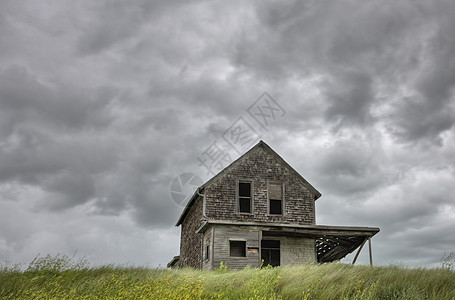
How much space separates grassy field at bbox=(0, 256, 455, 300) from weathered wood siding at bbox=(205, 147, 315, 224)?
8.26 m

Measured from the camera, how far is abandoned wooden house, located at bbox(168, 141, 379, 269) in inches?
744

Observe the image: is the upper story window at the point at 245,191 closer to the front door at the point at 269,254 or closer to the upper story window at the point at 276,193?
the upper story window at the point at 276,193

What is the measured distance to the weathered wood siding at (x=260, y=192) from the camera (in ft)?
67.1

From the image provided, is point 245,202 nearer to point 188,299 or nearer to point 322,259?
point 322,259

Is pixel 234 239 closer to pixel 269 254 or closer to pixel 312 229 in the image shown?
pixel 312 229

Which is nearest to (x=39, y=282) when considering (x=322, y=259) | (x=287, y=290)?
(x=287, y=290)

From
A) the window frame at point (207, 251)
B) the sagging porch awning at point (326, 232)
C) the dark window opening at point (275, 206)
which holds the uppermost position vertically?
the dark window opening at point (275, 206)

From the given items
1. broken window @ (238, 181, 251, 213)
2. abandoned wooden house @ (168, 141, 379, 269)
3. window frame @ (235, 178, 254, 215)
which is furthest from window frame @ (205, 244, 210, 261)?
broken window @ (238, 181, 251, 213)

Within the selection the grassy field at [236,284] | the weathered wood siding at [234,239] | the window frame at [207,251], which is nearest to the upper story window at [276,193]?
the weathered wood siding at [234,239]

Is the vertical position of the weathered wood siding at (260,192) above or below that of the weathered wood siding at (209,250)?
above

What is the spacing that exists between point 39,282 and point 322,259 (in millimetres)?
15857

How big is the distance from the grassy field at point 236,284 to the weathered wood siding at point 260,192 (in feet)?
27.1

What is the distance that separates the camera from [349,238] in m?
20.1

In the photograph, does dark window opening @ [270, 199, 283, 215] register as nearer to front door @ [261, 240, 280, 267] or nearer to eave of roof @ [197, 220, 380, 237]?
front door @ [261, 240, 280, 267]
